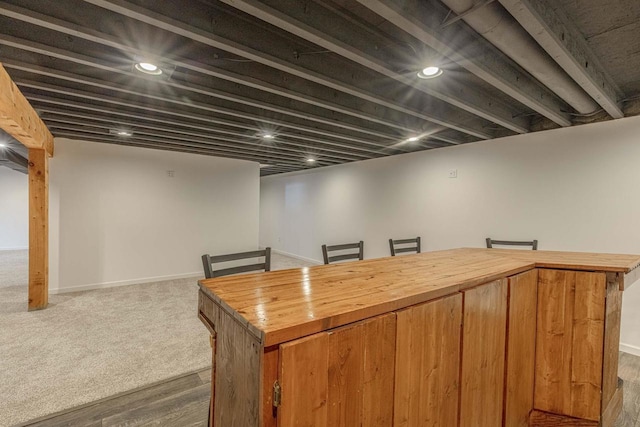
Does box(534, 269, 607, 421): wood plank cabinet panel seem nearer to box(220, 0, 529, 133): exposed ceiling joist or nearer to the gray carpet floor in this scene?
box(220, 0, 529, 133): exposed ceiling joist

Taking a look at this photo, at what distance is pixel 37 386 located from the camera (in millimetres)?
2076

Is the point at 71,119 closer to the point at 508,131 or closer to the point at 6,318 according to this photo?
the point at 6,318

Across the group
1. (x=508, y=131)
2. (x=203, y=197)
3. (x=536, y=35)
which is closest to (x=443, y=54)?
(x=536, y=35)

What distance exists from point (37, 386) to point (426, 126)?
429 centimetres

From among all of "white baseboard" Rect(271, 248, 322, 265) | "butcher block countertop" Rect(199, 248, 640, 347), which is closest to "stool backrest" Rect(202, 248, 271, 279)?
"butcher block countertop" Rect(199, 248, 640, 347)

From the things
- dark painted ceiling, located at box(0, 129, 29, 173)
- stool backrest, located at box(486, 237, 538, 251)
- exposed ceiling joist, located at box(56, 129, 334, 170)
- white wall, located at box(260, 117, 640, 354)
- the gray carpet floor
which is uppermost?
exposed ceiling joist, located at box(56, 129, 334, 170)

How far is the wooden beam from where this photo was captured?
1.93 metres

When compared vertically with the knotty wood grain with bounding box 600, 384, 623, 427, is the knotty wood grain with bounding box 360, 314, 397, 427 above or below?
above

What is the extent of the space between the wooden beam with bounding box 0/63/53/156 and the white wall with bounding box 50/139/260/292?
1.14 meters

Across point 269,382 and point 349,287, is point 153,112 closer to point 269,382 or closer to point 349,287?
point 349,287

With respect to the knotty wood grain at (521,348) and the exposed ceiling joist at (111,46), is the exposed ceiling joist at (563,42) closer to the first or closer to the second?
the knotty wood grain at (521,348)

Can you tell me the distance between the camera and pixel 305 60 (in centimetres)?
198

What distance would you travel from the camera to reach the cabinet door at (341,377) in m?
0.74

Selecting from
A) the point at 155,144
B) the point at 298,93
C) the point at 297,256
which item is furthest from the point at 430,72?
the point at 297,256
